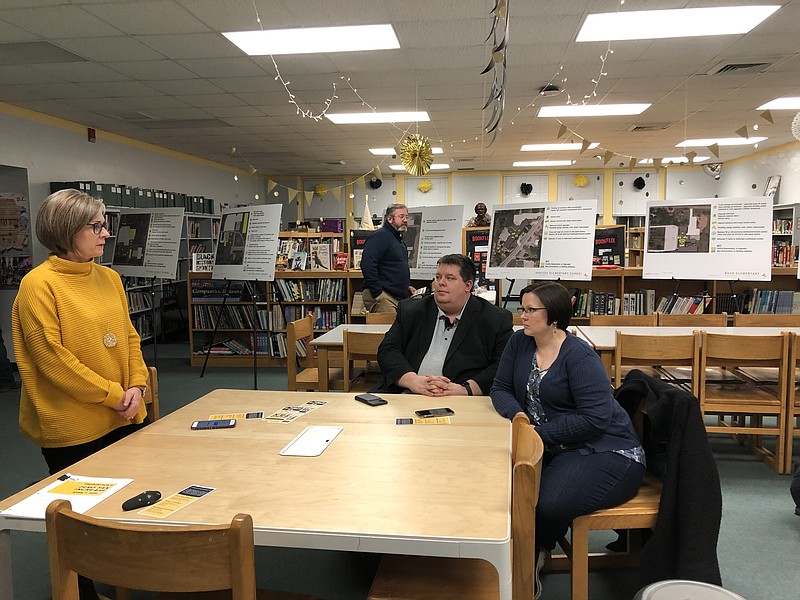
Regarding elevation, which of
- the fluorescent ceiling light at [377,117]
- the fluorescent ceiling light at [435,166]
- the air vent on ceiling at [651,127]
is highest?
the fluorescent ceiling light at [435,166]

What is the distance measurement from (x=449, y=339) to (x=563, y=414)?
34.3 inches

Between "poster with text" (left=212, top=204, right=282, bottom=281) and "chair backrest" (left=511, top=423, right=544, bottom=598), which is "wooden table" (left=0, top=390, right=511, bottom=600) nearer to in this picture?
"chair backrest" (left=511, top=423, right=544, bottom=598)

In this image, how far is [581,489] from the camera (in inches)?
79.0

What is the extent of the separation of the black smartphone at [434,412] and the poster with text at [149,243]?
14.8 feet

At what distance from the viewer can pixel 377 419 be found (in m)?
2.16

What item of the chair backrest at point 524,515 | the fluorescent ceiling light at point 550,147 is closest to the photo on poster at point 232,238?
the chair backrest at point 524,515

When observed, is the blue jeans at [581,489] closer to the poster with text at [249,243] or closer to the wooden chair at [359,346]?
the wooden chair at [359,346]

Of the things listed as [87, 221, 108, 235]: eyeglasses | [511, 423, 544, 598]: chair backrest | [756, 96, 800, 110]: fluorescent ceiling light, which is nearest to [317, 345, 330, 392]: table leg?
[87, 221, 108, 235]: eyeglasses

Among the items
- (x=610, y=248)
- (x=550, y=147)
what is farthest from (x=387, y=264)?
(x=550, y=147)

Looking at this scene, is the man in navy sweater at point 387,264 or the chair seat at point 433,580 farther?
the man in navy sweater at point 387,264

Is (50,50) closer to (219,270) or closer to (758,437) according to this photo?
(219,270)

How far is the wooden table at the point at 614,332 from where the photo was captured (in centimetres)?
350

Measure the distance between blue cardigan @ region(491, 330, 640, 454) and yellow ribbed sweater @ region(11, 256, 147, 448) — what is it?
1472mm

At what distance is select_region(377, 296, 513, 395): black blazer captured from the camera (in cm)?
289
